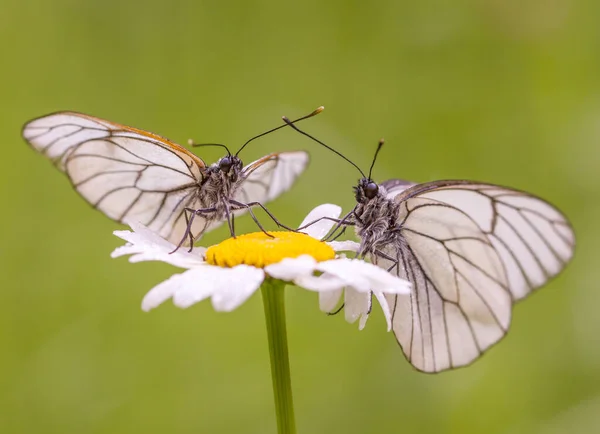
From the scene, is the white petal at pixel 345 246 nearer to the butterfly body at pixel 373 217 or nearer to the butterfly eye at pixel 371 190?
the butterfly body at pixel 373 217

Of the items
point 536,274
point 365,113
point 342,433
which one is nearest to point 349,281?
point 536,274

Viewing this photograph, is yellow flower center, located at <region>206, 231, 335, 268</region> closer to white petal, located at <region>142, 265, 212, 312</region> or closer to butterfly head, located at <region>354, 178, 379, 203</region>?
white petal, located at <region>142, 265, 212, 312</region>

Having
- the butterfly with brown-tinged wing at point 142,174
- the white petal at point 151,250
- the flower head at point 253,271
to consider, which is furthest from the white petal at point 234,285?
the butterfly with brown-tinged wing at point 142,174

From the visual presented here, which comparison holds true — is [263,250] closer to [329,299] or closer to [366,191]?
[329,299]

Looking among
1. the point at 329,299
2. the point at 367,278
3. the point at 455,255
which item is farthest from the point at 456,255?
Result: the point at 367,278

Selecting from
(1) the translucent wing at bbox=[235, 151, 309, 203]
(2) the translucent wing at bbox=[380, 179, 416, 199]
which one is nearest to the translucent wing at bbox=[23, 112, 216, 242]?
(1) the translucent wing at bbox=[235, 151, 309, 203]

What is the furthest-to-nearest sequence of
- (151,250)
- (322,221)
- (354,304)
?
(322,221) < (354,304) < (151,250)

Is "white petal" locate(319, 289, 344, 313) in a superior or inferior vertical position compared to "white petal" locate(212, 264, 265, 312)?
superior
